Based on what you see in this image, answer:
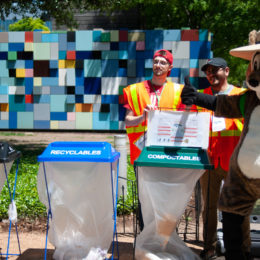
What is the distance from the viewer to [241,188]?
2947mm

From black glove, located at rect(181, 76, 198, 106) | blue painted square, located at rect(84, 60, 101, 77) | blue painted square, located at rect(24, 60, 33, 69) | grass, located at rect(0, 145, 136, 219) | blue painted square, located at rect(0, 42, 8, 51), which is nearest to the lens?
black glove, located at rect(181, 76, 198, 106)

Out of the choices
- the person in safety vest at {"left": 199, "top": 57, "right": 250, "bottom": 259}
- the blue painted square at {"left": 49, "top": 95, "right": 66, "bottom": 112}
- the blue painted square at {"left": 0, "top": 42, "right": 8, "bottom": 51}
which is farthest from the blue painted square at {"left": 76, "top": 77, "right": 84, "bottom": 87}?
the person in safety vest at {"left": 199, "top": 57, "right": 250, "bottom": 259}

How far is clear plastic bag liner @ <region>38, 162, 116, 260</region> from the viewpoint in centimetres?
341

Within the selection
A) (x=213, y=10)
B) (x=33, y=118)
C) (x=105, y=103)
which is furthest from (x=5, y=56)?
(x=213, y=10)

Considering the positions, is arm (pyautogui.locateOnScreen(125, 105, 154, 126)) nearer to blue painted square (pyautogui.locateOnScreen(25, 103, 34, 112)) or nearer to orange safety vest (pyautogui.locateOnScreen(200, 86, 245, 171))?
orange safety vest (pyautogui.locateOnScreen(200, 86, 245, 171))

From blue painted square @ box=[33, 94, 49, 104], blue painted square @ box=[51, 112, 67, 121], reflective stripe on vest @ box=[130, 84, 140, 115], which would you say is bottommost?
blue painted square @ box=[51, 112, 67, 121]

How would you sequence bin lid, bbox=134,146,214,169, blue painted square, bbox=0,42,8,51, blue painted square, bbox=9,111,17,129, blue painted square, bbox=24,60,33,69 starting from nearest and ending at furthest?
1. bin lid, bbox=134,146,214,169
2. blue painted square, bbox=24,60,33,69
3. blue painted square, bbox=0,42,8,51
4. blue painted square, bbox=9,111,17,129

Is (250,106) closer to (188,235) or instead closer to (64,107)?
→ (188,235)

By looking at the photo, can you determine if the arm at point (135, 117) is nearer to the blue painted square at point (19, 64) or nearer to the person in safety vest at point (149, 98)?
the person in safety vest at point (149, 98)

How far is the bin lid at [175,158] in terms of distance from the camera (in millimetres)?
3084

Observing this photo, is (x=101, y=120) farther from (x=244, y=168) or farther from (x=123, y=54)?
(x=244, y=168)

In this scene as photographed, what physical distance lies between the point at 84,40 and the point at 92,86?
1.53m

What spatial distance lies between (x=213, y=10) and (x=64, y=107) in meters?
6.24

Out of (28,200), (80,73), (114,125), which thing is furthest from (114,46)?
(28,200)
